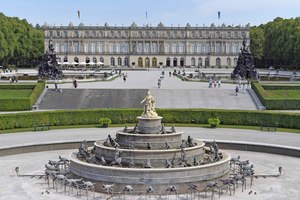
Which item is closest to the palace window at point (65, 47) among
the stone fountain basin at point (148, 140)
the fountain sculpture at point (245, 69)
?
the fountain sculpture at point (245, 69)

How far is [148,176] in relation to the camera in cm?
1855

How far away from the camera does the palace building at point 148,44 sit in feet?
470

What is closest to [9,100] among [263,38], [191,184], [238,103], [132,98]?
[132,98]

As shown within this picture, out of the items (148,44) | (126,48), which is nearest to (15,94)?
(126,48)

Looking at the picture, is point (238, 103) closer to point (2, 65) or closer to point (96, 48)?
point (2, 65)

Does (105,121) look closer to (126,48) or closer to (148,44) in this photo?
(126,48)

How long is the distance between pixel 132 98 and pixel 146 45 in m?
102

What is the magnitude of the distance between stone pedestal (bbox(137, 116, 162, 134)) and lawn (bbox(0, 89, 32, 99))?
84.1ft

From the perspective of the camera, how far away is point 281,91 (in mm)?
48156

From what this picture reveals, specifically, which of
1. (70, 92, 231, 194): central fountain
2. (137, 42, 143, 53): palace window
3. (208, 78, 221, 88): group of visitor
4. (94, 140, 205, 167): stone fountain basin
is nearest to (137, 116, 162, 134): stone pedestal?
(70, 92, 231, 194): central fountain

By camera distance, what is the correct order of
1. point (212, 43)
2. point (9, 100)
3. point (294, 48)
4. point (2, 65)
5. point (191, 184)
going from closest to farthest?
point (191, 184) < point (9, 100) < point (294, 48) < point (2, 65) < point (212, 43)

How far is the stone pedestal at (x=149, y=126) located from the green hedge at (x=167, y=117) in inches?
504

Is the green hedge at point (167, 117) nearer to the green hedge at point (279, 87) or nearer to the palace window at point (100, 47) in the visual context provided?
the green hedge at point (279, 87)

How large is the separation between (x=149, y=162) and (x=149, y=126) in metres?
2.99
